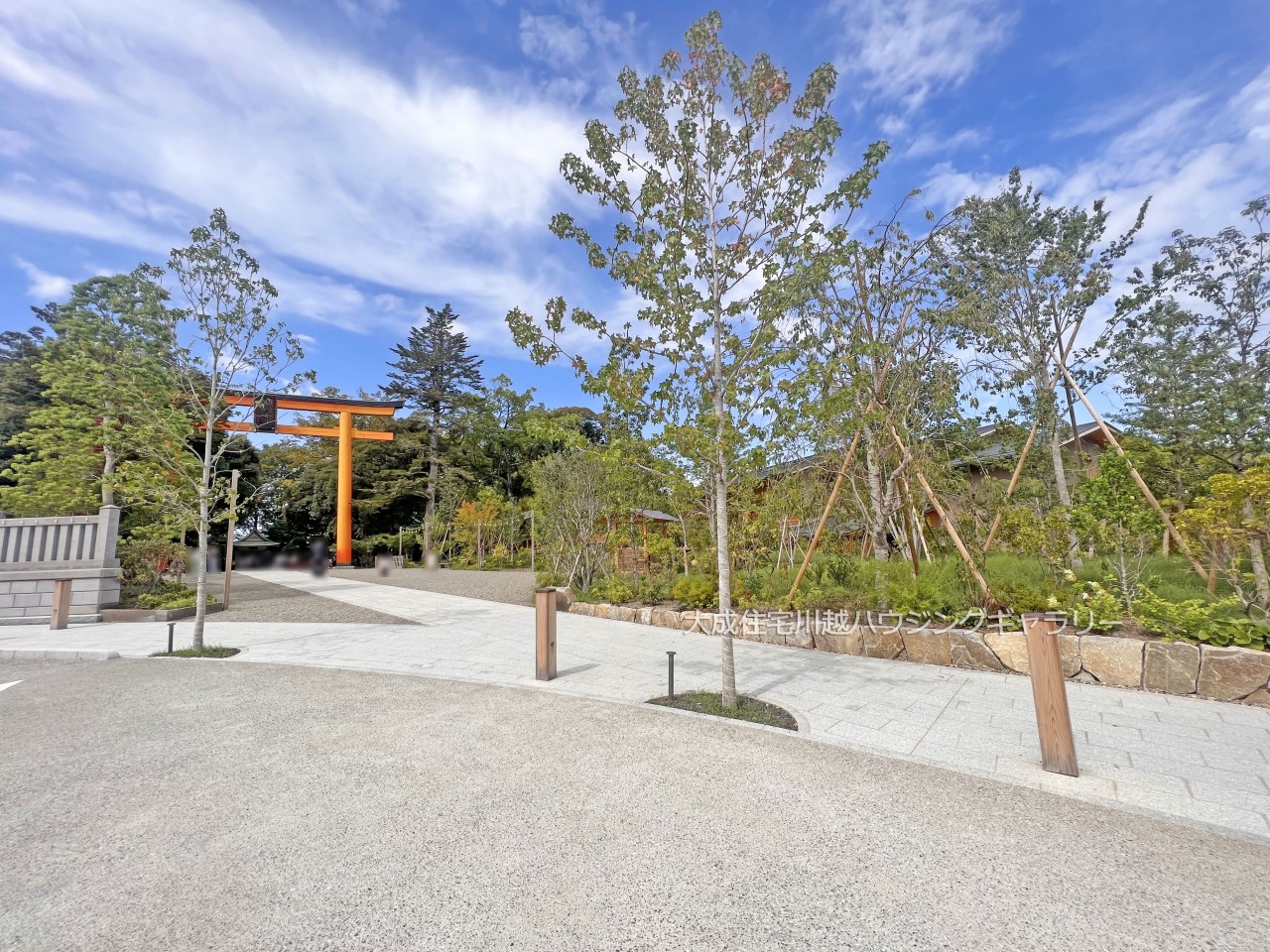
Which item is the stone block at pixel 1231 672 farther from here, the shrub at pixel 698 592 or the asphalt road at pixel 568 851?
the shrub at pixel 698 592

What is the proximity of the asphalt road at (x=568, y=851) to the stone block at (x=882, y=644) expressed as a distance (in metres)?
3.17

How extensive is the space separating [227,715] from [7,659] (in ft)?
19.2

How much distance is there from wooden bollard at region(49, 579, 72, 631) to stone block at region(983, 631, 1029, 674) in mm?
14516

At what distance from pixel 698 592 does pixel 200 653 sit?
714 centimetres

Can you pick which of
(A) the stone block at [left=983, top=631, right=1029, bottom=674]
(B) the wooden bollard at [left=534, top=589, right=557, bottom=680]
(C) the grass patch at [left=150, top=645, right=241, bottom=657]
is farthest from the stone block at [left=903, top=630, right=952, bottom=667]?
(C) the grass patch at [left=150, top=645, right=241, bottom=657]

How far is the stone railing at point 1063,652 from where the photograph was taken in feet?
15.7

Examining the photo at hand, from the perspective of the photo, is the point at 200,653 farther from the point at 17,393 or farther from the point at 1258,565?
the point at 17,393

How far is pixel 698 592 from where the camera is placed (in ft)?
30.1

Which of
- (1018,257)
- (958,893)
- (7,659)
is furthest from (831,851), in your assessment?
(1018,257)

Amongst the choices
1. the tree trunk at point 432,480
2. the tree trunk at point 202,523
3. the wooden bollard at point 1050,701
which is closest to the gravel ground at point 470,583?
the tree trunk at point 432,480

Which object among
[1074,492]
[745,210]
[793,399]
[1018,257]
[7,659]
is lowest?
[7,659]

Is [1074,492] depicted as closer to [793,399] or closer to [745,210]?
[793,399]

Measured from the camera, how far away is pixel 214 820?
2.90 metres

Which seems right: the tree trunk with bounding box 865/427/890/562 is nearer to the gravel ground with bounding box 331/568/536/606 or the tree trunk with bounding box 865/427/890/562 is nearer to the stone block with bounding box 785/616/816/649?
the stone block with bounding box 785/616/816/649
